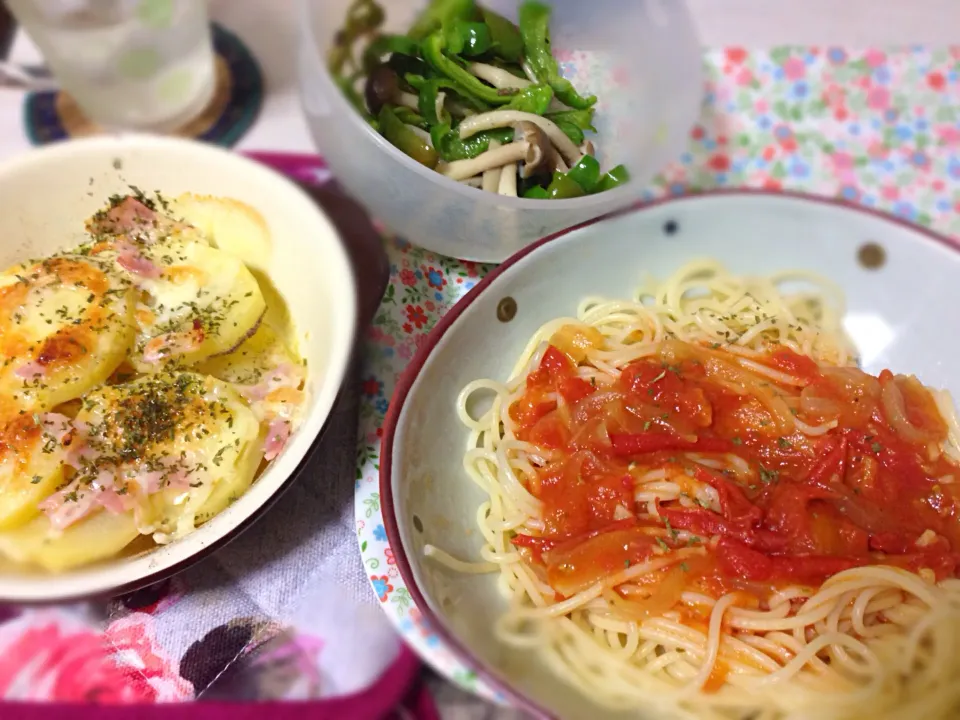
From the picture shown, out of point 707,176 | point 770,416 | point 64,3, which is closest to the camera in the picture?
point 770,416

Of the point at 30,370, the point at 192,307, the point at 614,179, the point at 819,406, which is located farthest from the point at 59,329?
the point at 819,406

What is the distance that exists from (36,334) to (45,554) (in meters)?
0.30

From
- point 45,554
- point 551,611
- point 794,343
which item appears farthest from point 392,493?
point 794,343

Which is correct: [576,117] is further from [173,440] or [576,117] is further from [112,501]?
[112,501]

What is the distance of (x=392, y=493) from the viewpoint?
92 centimetres

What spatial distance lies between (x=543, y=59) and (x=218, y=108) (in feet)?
2.30

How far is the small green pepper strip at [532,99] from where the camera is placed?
1144mm

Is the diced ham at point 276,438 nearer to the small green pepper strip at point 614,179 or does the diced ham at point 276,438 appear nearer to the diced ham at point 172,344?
the diced ham at point 172,344

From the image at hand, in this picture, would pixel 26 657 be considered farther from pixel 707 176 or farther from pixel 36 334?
pixel 707 176

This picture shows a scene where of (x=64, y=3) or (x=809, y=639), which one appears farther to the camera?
(x=64, y=3)

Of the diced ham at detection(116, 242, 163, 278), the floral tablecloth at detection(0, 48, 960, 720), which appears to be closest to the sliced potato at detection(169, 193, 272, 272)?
the diced ham at detection(116, 242, 163, 278)

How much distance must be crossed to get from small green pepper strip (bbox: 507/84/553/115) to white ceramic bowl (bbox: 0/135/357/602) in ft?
1.31

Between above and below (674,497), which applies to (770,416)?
above

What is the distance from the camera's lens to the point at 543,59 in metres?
1.18
